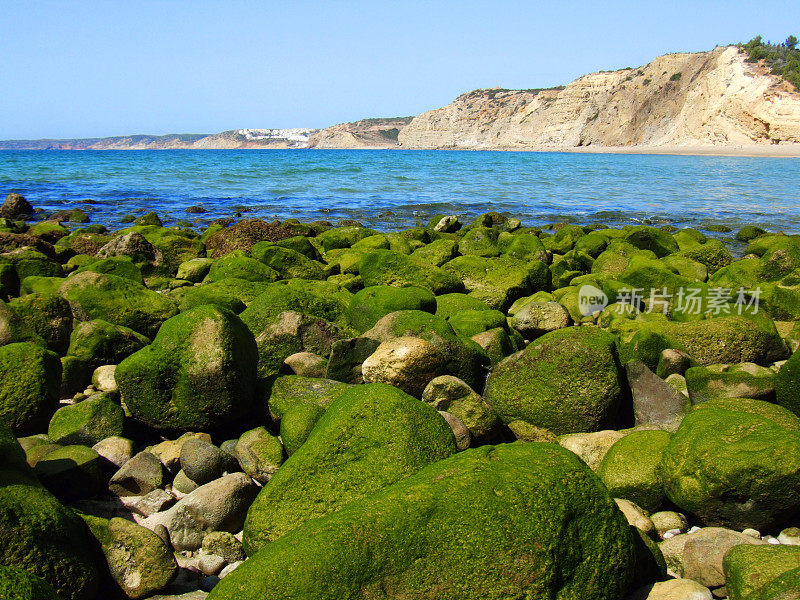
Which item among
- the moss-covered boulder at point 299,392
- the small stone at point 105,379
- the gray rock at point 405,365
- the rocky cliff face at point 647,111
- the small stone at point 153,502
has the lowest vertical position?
the small stone at point 153,502

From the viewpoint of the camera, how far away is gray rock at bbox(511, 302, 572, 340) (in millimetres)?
6574

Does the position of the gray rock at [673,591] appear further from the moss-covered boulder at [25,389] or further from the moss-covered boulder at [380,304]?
the moss-covered boulder at [25,389]

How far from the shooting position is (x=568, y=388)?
462 centimetres

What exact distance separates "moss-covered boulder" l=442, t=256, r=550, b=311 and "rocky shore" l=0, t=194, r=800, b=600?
59mm

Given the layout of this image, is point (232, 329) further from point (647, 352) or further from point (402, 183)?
point (402, 183)

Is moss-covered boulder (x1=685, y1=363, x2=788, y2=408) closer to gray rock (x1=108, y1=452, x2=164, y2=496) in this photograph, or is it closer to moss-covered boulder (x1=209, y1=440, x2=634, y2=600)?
moss-covered boulder (x1=209, y1=440, x2=634, y2=600)

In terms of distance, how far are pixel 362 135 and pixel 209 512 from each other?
14706 cm

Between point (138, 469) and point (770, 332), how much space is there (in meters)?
5.86

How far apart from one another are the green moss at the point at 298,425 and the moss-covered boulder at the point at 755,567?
2.52 m

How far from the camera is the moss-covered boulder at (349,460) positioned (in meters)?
3.22

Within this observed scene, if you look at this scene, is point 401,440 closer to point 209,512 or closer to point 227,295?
point 209,512

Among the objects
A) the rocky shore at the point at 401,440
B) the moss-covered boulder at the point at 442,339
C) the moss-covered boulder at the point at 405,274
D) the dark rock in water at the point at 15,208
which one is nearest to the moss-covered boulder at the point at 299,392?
the rocky shore at the point at 401,440

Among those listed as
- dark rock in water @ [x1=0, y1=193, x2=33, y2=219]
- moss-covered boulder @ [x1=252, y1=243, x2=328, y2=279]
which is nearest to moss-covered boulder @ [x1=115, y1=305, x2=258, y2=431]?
moss-covered boulder @ [x1=252, y1=243, x2=328, y2=279]

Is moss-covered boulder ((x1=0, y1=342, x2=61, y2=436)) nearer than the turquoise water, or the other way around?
moss-covered boulder ((x1=0, y1=342, x2=61, y2=436))
